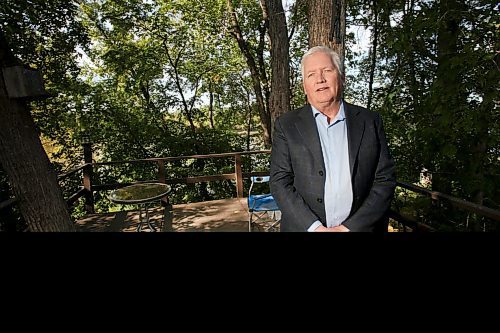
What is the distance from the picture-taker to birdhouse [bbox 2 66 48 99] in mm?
2330

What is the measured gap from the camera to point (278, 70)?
4754 mm

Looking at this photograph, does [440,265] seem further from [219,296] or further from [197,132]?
[197,132]

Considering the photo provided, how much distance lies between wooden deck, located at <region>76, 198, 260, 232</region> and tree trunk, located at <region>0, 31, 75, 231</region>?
161 cm

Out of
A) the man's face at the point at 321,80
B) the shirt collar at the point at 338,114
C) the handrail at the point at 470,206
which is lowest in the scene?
the handrail at the point at 470,206

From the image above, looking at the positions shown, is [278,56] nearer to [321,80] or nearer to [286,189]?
[321,80]

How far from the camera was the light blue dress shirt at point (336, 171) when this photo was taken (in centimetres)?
131

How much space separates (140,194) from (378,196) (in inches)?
126

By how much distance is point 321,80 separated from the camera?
133 centimetres

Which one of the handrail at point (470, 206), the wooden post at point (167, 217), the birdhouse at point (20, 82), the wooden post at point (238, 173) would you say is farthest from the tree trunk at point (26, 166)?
the wooden post at point (238, 173)

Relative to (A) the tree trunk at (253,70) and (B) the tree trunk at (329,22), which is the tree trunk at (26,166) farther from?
Result: (A) the tree trunk at (253,70)

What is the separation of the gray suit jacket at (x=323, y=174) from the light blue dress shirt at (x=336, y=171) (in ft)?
0.07

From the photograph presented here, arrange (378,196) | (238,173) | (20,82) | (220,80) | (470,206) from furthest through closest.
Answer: (220,80) → (238,173) → (20,82) → (470,206) → (378,196)

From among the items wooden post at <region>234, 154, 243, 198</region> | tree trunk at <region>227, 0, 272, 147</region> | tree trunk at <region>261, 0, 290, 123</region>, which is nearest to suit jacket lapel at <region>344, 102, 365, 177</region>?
tree trunk at <region>261, 0, 290, 123</region>

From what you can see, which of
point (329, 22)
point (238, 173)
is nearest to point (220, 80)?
point (238, 173)
